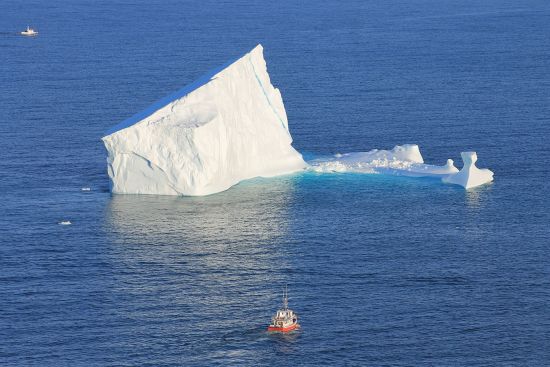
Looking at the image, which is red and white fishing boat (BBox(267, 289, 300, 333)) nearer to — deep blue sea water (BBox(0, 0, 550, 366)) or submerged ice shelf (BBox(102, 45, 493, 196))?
deep blue sea water (BBox(0, 0, 550, 366))

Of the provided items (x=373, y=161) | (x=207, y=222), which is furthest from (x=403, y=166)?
(x=207, y=222)

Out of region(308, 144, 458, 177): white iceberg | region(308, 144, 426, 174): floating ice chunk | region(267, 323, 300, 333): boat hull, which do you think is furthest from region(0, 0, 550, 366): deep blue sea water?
region(308, 144, 426, 174): floating ice chunk

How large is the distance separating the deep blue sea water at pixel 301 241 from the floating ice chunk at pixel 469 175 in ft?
4.26

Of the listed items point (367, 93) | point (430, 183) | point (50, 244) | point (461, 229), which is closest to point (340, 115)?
point (367, 93)

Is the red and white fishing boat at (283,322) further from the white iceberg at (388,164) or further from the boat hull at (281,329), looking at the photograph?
Answer: the white iceberg at (388,164)

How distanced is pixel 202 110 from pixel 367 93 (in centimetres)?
3934

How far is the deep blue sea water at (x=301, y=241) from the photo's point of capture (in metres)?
78.5

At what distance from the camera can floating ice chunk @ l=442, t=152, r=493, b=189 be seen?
10869 centimetres

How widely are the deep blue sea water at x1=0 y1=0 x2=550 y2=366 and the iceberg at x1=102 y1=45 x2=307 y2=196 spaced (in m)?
1.83

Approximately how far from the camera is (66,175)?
11231 cm

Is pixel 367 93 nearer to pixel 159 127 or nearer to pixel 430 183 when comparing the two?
pixel 430 183

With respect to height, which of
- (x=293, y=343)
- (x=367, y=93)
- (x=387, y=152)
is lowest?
(x=293, y=343)

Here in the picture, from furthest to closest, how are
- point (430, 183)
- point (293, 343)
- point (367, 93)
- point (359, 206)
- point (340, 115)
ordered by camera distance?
point (367, 93) < point (340, 115) < point (430, 183) < point (359, 206) < point (293, 343)

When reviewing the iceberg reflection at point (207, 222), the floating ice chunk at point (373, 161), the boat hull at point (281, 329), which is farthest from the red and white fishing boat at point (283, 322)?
the floating ice chunk at point (373, 161)
